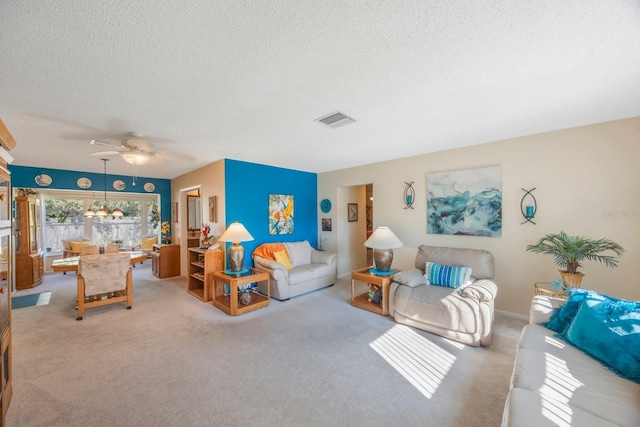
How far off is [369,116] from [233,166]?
270 cm

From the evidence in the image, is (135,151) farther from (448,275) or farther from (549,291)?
(549,291)

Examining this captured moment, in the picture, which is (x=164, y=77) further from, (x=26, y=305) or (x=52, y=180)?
(x=52, y=180)

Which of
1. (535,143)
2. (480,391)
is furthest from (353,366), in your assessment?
(535,143)

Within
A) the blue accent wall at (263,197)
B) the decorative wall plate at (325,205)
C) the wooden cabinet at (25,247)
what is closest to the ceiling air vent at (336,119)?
the blue accent wall at (263,197)

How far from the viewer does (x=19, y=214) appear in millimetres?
4781

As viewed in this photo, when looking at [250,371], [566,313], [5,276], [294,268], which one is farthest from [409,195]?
[5,276]

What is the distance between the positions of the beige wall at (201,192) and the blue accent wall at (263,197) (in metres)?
0.20

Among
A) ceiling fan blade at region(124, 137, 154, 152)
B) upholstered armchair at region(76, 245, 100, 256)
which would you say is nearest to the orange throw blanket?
ceiling fan blade at region(124, 137, 154, 152)

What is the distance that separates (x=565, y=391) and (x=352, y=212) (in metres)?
4.70

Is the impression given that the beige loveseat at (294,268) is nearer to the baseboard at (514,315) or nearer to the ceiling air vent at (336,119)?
the ceiling air vent at (336,119)

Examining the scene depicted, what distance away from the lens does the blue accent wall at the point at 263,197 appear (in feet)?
14.2

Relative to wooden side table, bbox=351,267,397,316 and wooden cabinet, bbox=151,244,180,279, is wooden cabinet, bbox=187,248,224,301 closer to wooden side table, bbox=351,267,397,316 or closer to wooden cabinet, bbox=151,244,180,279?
wooden cabinet, bbox=151,244,180,279

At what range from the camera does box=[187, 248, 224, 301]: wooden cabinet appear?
4027 mm

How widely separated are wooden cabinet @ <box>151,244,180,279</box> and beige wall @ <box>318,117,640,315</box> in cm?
528
